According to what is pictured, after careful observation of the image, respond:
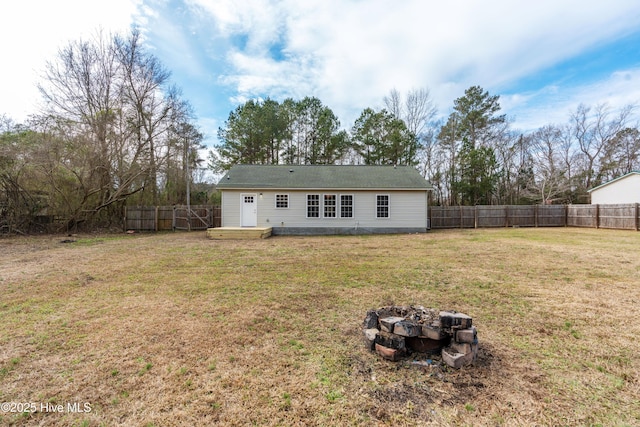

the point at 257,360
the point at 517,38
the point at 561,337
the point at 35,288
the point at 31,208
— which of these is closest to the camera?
the point at 257,360

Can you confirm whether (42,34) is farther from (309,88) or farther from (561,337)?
(561,337)

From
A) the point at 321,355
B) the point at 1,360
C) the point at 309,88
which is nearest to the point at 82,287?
the point at 1,360

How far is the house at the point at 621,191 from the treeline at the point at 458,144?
4309mm

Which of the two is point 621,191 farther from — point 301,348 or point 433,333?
point 301,348

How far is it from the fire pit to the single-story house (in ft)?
37.5

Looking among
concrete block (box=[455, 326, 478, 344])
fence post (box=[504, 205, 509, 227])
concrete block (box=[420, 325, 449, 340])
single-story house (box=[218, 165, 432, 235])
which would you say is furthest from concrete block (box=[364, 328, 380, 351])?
fence post (box=[504, 205, 509, 227])

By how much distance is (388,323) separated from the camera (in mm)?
2666

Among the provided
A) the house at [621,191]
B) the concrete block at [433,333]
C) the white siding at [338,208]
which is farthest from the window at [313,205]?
the house at [621,191]

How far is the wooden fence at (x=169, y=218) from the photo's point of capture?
1594 centimetres

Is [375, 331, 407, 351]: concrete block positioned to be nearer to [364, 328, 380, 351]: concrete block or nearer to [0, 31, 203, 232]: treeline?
[364, 328, 380, 351]: concrete block

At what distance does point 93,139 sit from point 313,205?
11964 mm

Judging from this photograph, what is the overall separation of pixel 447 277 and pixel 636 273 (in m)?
4.03

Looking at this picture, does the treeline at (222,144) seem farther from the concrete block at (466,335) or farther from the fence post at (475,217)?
the concrete block at (466,335)

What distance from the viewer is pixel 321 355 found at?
2600 mm
